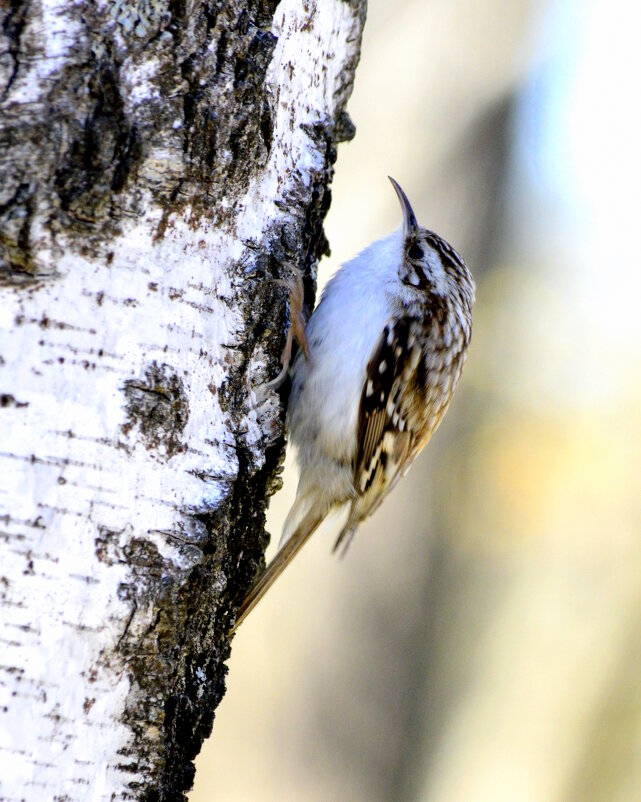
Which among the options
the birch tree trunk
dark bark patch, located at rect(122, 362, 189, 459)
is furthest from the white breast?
dark bark patch, located at rect(122, 362, 189, 459)

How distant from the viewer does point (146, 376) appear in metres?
1.08

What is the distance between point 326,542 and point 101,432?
221 cm

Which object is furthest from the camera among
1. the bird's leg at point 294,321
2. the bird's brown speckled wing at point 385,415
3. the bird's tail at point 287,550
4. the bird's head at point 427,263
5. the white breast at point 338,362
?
the bird's head at point 427,263

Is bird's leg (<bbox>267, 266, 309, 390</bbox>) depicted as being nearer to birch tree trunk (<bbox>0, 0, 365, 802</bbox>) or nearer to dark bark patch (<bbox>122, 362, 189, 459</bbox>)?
birch tree trunk (<bbox>0, 0, 365, 802</bbox>)

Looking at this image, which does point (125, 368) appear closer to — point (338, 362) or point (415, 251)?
point (338, 362)

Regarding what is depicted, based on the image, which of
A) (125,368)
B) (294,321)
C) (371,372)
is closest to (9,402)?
(125,368)

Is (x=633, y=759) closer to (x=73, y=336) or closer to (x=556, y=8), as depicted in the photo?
(x=556, y=8)

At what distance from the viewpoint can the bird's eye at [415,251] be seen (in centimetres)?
209

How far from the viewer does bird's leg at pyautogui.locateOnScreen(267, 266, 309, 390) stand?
1.41 m

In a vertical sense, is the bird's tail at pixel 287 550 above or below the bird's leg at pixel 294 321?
below

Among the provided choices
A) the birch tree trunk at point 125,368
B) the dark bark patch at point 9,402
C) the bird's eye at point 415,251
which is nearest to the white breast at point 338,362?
the bird's eye at point 415,251

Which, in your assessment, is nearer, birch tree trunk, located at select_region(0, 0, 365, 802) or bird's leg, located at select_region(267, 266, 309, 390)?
birch tree trunk, located at select_region(0, 0, 365, 802)

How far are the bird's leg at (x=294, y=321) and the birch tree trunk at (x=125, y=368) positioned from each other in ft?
0.39

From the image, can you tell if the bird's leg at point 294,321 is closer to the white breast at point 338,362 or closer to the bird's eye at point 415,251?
the white breast at point 338,362
